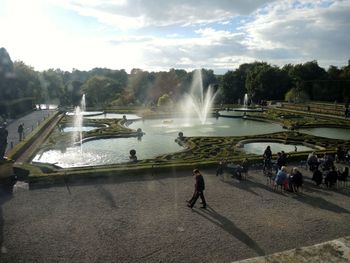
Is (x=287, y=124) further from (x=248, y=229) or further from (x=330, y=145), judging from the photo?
(x=248, y=229)

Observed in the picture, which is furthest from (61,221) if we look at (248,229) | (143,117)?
(143,117)

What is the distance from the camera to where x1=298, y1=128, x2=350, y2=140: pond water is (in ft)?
102

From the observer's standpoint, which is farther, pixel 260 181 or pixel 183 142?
pixel 183 142

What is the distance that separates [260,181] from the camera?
16250mm

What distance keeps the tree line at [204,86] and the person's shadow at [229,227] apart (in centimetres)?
4160

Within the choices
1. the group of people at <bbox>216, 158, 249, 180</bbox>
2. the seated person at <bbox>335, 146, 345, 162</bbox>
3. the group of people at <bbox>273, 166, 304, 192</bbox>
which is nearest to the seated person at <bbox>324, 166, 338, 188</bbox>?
the group of people at <bbox>273, 166, 304, 192</bbox>

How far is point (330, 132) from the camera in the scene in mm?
33406

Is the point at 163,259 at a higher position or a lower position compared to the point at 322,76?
lower

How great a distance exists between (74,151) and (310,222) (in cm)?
1760

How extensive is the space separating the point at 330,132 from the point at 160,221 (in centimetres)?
2691

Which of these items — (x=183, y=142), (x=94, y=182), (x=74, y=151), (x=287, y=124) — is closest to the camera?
(x=94, y=182)

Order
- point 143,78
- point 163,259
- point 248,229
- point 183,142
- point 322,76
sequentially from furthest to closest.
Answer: point 143,78 < point 322,76 < point 183,142 < point 248,229 < point 163,259

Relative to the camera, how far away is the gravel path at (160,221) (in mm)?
9656

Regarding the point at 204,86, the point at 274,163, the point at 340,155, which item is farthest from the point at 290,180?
the point at 204,86
